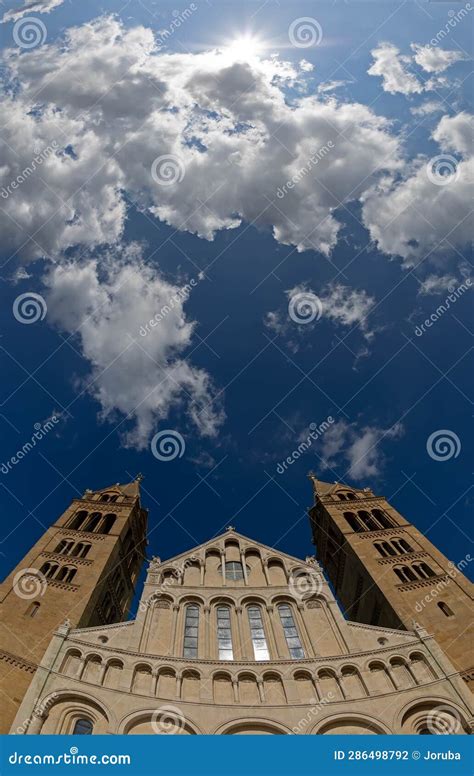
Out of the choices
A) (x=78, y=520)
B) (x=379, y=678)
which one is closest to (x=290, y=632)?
(x=379, y=678)

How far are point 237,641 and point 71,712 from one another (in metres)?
8.81

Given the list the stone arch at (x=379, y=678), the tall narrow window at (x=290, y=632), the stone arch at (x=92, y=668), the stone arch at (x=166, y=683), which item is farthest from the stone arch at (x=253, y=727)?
the stone arch at (x=92, y=668)

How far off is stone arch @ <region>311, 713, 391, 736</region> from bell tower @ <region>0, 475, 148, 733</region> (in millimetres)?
14184

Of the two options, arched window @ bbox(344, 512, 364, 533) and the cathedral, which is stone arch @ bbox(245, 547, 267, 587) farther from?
arched window @ bbox(344, 512, 364, 533)

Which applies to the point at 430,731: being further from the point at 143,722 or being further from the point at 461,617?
the point at 143,722

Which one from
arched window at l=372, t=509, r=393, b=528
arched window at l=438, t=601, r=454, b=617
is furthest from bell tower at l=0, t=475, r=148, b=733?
arched window at l=438, t=601, r=454, b=617

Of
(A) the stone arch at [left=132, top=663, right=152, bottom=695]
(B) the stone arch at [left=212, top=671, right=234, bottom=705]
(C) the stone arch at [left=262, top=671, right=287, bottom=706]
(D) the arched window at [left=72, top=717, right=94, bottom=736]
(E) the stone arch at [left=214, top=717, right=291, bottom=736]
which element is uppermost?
(A) the stone arch at [left=132, top=663, right=152, bottom=695]

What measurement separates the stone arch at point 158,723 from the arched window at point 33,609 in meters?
11.2

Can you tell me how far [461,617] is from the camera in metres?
29.8

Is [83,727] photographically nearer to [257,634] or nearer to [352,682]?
[257,634]

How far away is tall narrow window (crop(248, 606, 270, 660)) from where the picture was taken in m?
26.3

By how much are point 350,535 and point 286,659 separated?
636 inches
